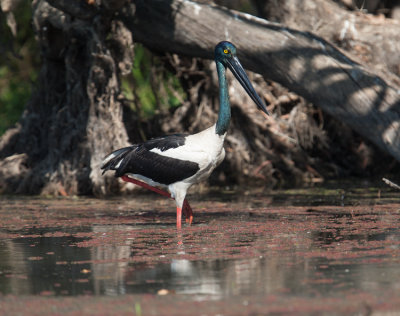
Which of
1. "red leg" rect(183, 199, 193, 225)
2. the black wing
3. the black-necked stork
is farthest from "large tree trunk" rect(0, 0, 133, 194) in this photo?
"red leg" rect(183, 199, 193, 225)

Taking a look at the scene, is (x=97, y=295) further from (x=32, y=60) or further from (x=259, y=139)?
(x=32, y=60)

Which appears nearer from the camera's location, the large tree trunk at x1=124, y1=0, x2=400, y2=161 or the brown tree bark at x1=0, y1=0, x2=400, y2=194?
the large tree trunk at x1=124, y1=0, x2=400, y2=161

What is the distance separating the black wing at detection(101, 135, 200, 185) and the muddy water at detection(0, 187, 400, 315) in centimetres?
48

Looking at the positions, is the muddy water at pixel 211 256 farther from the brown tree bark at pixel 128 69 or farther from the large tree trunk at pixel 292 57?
the brown tree bark at pixel 128 69

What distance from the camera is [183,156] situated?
831 centimetres

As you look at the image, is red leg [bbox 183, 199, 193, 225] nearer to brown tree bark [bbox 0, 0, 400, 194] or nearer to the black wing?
the black wing

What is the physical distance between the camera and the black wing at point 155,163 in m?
8.36

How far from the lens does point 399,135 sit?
9.93m

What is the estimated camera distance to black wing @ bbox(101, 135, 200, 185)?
8359mm

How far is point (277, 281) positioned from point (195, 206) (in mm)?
4819

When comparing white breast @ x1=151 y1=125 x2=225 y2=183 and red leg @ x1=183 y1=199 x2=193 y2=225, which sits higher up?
white breast @ x1=151 y1=125 x2=225 y2=183

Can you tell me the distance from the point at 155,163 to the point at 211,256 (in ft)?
8.29

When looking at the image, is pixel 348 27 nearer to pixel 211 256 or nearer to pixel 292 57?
pixel 292 57


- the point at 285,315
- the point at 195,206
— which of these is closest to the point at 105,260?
the point at 285,315
